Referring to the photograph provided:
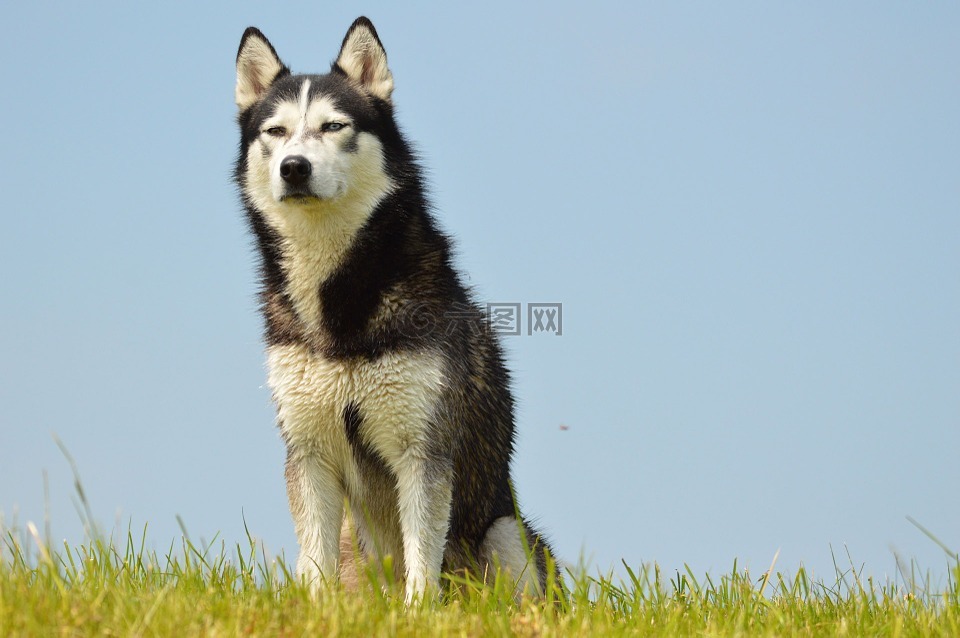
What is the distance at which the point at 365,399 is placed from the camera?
16.9ft

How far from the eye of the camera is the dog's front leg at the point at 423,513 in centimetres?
502

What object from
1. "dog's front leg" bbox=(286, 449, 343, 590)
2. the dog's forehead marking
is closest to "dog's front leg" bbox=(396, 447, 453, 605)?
"dog's front leg" bbox=(286, 449, 343, 590)

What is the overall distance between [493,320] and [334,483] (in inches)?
59.7

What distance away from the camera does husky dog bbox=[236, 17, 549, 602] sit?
5.15m

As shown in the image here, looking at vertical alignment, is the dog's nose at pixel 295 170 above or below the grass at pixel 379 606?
above

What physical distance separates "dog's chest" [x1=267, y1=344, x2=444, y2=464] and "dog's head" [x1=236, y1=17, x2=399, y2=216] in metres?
0.95

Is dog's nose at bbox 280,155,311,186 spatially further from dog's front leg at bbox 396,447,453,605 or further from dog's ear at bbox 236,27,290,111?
dog's front leg at bbox 396,447,453,605

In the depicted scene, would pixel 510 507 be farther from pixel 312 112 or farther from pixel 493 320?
pixel 312 112

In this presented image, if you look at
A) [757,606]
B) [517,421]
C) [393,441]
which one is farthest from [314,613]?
[517,421]

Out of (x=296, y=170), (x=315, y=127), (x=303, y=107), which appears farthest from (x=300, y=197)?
(x=303, y=107)

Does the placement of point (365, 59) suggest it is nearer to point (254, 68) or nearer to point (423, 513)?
point (254, 68)

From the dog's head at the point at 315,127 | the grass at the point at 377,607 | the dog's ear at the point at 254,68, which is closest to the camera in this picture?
the grass at the point at 377,607

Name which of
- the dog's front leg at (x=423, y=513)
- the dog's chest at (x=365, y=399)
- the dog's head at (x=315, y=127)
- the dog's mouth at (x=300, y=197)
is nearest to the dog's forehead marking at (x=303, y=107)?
the dog's head at (x=315, y=127)

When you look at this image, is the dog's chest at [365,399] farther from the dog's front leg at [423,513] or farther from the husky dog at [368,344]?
the dog's front leg at [423,513]
